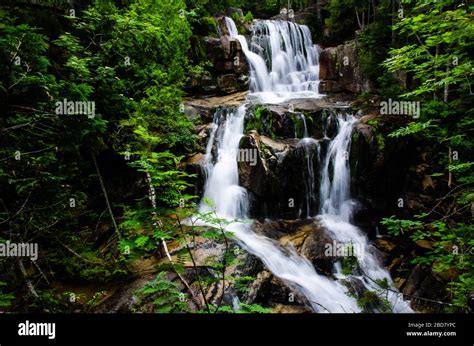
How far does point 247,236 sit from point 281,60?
1320 cm

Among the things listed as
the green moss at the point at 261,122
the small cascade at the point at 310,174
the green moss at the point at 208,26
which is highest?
the green moss at the point at 208,26

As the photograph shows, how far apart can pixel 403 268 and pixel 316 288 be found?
11.2 ft

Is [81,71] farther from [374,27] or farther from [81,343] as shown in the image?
[374,27]

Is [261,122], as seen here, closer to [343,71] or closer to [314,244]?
[314,244]

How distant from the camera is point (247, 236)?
8.74 meters

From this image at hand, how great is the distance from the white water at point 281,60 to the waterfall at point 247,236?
479cm

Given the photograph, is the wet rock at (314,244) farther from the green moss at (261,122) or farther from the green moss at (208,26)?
the green moss at (208,26)

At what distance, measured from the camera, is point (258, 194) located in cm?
1038

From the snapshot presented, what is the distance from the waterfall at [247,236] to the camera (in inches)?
288

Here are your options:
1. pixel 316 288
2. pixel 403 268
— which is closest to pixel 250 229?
pixel 316 288
